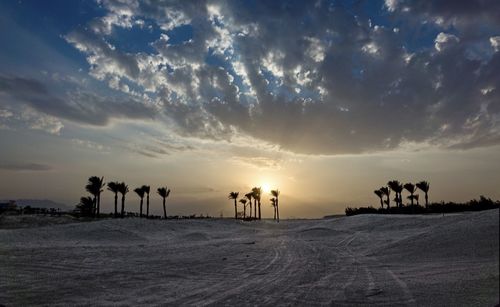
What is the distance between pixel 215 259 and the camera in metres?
18.6

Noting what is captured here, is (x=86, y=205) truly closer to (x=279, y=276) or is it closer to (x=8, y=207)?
(x=8, y=207)

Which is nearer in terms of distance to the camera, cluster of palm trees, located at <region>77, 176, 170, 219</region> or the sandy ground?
the sandy ground

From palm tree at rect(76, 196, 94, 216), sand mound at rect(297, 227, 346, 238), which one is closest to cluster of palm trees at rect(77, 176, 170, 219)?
palm tree at rect(76, 196, 94, 216)

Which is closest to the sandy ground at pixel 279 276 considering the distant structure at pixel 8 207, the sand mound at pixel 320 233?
the sand mound at pixel 320 233

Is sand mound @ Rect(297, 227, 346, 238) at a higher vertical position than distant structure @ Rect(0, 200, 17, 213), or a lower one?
lower

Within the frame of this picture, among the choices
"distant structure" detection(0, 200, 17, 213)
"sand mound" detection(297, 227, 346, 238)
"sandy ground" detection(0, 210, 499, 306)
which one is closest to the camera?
"sandy ground" detection(0, 210, 499, 306)

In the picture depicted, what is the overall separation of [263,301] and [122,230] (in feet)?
102

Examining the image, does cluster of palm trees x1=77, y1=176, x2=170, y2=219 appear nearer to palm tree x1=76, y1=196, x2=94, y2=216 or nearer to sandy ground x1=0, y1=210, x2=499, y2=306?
palm tree x1=76, y1=196, x2=94, y2=216

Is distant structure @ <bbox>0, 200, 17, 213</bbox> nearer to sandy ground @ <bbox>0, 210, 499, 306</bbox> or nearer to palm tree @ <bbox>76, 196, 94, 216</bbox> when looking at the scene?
palm tree @ <bbox>76, 196, 94, 216</bbox>

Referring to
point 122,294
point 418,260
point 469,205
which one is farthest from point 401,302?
point 469,205

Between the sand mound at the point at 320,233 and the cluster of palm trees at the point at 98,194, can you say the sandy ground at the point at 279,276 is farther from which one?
the cluster of palm trees at the point at 98,194

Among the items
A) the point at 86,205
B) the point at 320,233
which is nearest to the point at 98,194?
the point at 86,205

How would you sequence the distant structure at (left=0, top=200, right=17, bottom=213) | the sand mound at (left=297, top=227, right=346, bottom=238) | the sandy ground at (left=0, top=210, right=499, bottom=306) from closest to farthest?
the sandy ground at (left=0, top=210, right=499, bottom=306) < the sand mound at (left=297, top=227, right=346, bottom=238) < the distant structure at (left=0, top=200, right=17, bottom=213)

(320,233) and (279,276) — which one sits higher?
(279,276)
